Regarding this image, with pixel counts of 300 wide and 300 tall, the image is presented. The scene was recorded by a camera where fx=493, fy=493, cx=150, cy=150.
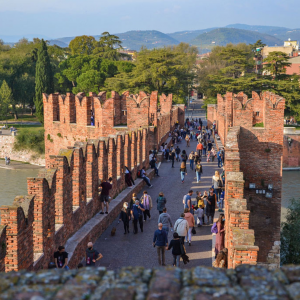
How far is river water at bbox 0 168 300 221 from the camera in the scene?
36237 mm

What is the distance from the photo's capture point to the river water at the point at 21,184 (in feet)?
119

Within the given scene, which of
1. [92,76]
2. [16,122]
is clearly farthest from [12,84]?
[92,76]

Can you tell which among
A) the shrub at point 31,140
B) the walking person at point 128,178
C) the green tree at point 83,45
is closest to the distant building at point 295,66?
the green tree at point 83,45

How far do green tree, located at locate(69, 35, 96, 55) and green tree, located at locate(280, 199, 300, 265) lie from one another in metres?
67.5

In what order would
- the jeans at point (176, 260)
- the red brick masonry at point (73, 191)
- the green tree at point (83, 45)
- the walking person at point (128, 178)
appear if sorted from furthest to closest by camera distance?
the green tree at point (83, 45) < the walking person at point (128, 178) < the jeans at point (176, 260) < the red brick masonry at point (73, 191)

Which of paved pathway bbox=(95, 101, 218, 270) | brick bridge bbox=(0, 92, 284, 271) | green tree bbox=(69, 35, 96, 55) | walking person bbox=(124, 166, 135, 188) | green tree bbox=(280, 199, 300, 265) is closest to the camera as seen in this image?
brick bridge bbox=(0, 92, 284, 271)

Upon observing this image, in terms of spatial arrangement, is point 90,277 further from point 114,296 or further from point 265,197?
point 265,197

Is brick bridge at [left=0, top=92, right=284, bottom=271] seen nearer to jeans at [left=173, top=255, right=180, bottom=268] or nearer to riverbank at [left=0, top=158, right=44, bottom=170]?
jeans at [left=173, top=255, right=180, bottom=268]

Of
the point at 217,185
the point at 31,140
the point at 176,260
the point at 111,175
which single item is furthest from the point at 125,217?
the point at 31,140

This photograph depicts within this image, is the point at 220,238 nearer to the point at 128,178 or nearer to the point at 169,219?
the point at 169,219

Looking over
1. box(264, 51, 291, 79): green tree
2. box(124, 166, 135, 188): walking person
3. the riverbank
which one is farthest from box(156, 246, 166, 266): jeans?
box(264, 51, 291, 79): green tree

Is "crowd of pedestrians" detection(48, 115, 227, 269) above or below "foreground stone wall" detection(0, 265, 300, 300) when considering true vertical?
below

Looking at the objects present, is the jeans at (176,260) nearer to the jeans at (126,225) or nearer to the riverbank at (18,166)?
the jeans at (126,225)

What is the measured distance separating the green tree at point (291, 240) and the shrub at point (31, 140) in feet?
97.4
